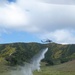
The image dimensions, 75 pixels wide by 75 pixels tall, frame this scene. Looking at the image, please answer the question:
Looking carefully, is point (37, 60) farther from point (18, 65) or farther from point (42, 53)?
point (18, 65)

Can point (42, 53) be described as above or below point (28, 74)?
above

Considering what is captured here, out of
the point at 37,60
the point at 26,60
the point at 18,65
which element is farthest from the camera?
the point at 18,65

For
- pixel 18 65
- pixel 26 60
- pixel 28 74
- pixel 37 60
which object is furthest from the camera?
pixel 18 65

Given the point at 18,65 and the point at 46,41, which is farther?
the point at 18,65

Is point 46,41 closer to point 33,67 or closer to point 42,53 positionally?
point 42,53

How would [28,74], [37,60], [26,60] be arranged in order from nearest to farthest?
[37,60] < [28,74] < [26,60]

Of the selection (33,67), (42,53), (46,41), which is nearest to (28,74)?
(33,67)

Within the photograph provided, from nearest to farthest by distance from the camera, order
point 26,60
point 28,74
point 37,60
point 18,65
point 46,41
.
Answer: point 46,41, point 37,60, point 28,74, point 26,60, point 18,65

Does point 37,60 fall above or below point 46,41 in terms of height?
below

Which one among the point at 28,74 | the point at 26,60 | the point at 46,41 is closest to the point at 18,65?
the point at 26,60
